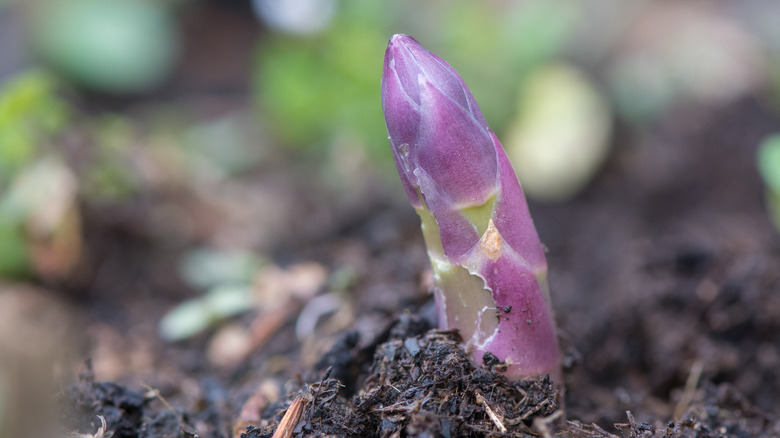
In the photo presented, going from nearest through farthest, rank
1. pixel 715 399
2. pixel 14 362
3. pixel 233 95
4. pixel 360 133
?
1. pixel 14 362
2. pixel 715 399
3. pixel 360 133
4. pixel 233 95

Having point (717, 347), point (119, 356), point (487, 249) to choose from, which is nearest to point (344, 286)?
point (119, 356)

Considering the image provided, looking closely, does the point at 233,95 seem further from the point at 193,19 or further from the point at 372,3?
the point at 372,3

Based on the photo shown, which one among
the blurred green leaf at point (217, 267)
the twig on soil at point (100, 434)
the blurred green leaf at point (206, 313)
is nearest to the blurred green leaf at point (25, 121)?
the blurred green leaf at point (217, 267)

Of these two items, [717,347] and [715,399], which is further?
[717,347]

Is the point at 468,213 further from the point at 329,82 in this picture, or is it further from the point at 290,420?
the point at 329,82

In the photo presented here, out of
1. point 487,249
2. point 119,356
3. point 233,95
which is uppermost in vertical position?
point 233,95

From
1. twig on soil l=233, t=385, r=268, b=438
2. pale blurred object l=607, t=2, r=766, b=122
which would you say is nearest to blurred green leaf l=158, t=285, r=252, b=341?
twig on soil l=233, t=385, r=268, b=438
